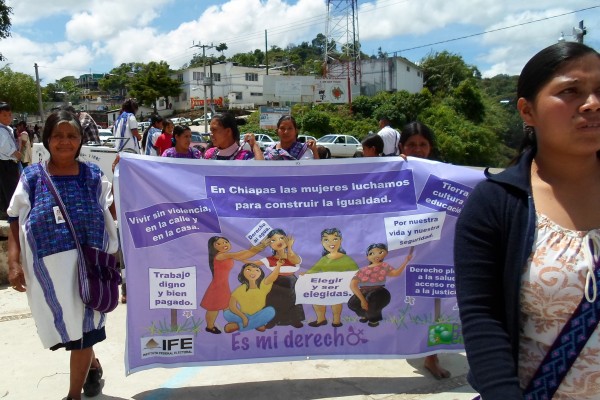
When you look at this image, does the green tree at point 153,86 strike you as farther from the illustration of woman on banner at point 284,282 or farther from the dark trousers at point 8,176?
the illustration of woman on banner at point 284,282

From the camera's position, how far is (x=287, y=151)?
5062mm

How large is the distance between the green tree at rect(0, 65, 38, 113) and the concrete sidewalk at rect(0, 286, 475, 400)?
53.6 m

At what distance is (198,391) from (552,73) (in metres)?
2.99

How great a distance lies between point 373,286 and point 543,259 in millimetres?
2283

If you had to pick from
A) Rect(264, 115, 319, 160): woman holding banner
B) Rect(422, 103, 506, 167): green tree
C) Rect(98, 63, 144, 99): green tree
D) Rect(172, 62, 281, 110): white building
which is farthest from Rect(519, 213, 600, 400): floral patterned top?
Rect(98, 63, 144, 99): green tree

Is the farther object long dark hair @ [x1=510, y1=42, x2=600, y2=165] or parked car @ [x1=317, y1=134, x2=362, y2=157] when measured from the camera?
parked car @ [x1=317, y1=134, x2=362, y2=157]

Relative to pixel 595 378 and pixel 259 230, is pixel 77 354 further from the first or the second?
pixel 595 378

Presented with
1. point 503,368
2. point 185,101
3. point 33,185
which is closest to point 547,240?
point 503,368

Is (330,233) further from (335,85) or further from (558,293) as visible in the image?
(335,85)

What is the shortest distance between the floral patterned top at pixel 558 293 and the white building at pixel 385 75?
57.1 m

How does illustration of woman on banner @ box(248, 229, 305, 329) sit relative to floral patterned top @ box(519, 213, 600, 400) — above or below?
below

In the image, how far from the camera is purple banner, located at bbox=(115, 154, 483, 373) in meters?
3.42

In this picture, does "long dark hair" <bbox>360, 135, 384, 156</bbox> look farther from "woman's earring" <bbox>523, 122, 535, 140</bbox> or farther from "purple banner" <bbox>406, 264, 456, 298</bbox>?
"woman's earring" <bbox>523, 122, 535, 140</bbox>

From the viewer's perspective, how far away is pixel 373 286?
362cm
